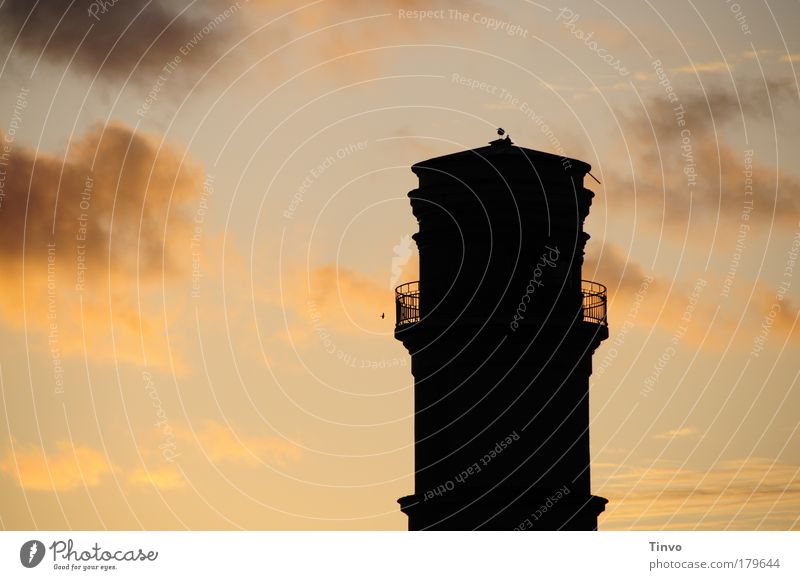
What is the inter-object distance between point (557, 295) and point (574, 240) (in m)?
1.64

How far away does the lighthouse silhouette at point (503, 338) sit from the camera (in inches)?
1681

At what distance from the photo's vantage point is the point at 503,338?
141 ft

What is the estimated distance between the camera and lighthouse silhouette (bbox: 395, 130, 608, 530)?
42688mm

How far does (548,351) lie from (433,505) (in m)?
5.00

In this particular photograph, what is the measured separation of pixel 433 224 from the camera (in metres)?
43.9

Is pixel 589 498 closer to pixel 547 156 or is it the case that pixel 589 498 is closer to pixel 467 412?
pixel 467 412

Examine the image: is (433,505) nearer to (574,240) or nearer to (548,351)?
(548,351)

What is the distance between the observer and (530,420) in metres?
43.0
